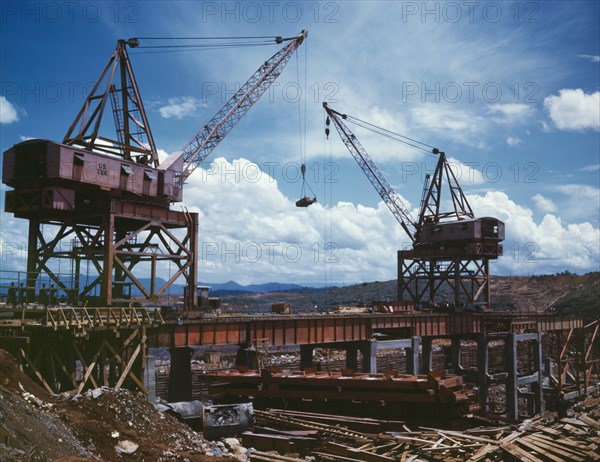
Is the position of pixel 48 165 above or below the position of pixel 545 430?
above

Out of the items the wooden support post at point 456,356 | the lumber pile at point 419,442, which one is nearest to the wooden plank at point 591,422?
the lumber pile at point 419,442

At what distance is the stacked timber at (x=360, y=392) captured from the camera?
25.4 metres

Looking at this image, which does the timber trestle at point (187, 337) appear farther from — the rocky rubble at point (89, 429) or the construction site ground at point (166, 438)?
the construction site ground at point (166, 438)

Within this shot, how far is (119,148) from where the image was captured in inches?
1745

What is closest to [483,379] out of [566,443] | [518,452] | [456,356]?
[456,356]

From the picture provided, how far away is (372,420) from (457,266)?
156ft

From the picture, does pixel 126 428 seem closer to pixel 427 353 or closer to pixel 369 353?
pixel 369 353

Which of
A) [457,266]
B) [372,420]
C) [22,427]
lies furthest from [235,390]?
[457,266]

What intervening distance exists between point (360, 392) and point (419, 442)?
24.0 ft

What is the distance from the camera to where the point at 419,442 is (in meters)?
20.1

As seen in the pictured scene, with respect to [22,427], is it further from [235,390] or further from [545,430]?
[545,430]

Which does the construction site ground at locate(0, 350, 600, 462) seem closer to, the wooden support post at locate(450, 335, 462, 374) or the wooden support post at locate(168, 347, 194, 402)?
the wooden support post at locate(168, 347, 194, 402)

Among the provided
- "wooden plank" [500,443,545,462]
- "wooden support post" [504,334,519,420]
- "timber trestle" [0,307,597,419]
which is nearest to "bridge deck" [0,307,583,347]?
"timber trestle" [0,307,597,419]

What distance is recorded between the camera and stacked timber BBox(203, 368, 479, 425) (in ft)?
83.2
